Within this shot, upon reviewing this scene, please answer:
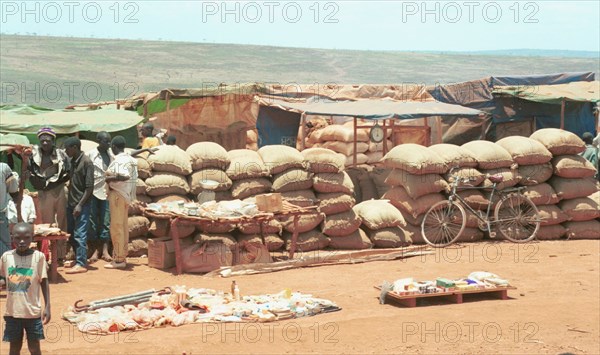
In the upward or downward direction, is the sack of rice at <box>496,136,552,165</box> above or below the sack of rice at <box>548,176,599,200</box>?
above

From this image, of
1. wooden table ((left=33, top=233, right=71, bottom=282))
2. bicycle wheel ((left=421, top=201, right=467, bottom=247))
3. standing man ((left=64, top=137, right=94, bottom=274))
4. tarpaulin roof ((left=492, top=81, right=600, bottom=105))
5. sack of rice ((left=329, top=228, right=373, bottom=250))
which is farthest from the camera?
tarpaulin roof ((left=492, top=81, right=600, bottom=105))

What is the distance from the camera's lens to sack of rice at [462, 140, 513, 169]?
47.8 feet

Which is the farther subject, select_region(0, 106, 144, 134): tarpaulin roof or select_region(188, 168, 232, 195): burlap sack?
select_region(0, 106, 144, 134): tarpaulin roof

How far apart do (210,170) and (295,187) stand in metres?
1.24

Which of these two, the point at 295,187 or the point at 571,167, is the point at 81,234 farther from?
the point at 571,167

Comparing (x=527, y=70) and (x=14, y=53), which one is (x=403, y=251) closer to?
(x=14, y=53)

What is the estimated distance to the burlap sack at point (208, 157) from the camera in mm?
12891

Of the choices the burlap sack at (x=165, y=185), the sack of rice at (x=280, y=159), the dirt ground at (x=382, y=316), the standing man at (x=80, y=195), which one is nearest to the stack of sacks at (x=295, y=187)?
the sack of rice at (x=280, y=159)

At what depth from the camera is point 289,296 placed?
→ 33.1ft

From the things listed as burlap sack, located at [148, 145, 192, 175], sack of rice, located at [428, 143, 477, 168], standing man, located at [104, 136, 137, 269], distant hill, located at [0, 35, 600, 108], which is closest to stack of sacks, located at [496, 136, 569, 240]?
A: sack of rice, located at [428, 143, 477, 168]

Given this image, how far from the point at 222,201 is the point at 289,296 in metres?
2.62

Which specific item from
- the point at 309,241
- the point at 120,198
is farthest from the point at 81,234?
the point at 309,241

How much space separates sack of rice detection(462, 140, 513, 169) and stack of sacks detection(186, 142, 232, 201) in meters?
4.18

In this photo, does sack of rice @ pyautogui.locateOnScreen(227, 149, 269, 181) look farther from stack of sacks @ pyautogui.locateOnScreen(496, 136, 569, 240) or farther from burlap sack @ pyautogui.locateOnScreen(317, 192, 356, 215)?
stack of sacks @ pyautogui.locateOnScreen(496, 136, 569, 240)
